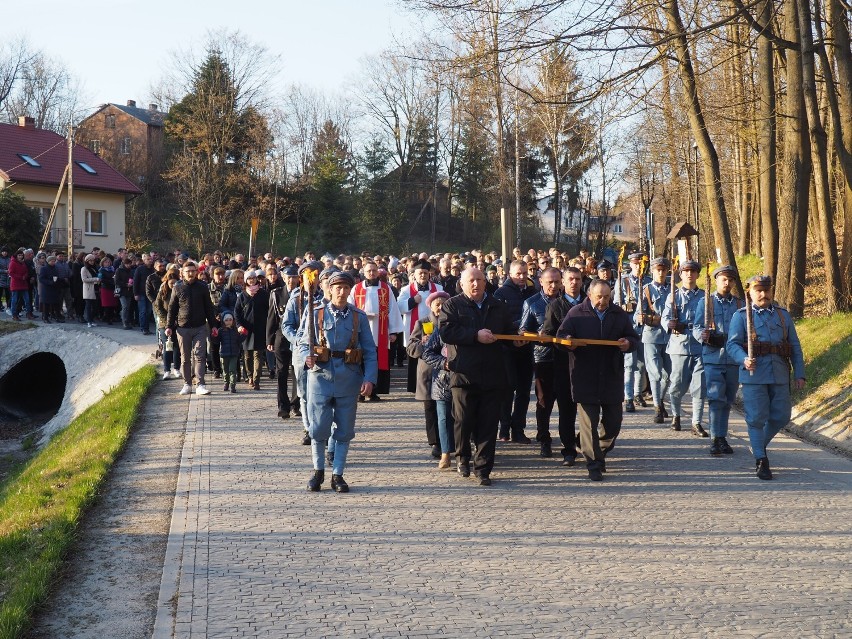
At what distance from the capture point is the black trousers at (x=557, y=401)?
9.77 meters

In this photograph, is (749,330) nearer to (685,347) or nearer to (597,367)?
(597,367)

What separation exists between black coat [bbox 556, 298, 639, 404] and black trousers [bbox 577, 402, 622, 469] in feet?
0.32

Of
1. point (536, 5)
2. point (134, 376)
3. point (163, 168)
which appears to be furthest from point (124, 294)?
point (163, 168)

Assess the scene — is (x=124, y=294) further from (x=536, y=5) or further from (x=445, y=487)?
(x=445, y=487)

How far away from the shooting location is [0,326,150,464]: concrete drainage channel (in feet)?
66.1

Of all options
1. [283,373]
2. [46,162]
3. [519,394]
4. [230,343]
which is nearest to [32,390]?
[230,343]

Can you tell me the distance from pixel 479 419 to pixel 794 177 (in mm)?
9288

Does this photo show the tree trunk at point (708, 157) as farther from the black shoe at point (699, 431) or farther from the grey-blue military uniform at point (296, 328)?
the grey-blue military uniform at point (296, 328)

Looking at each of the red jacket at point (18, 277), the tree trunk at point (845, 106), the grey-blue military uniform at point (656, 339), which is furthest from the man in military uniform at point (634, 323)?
the red jacket at point (18, 277)

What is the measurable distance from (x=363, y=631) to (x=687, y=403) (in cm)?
977

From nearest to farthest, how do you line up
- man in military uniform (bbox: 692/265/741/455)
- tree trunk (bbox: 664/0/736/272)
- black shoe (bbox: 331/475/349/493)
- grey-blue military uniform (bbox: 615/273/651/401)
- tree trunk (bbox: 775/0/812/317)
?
black shoe (bbox: 331/475/349/493)
man in military uniform (bbox: 692/265/741/455)
grey-blue military uniform (bbox: 615/273/651/401)
tree trunk (bbox: 775/0/812/317)
tree trunk (bbox: 664/0/736/272)

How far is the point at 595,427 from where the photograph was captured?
9.20 metres

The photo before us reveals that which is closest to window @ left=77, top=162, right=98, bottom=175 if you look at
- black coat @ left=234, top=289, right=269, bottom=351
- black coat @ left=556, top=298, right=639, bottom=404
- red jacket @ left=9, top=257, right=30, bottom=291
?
red jacket @ left=9, top=257, right=30, bottom=291

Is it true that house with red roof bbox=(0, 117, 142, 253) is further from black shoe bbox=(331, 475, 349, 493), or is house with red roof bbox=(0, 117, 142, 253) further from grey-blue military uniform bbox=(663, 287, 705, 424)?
black shoe bbox=(331, 475, 349, 493)
